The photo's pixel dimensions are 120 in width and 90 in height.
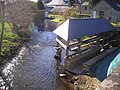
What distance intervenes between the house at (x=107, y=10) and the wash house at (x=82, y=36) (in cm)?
2231

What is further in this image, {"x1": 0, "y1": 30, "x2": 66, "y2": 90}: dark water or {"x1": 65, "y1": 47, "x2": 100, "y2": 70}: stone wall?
{"x1": 65, "y1": 47, "x2": 100, "y2": 70}: stone wall

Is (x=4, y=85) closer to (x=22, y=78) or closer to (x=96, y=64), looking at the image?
(x=22, y=78)

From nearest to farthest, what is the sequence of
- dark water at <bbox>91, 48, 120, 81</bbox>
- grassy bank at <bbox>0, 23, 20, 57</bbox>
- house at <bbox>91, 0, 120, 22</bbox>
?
1. dark water at <bbox>91, 48, 120, 81</bbox>
2. grassy bank at <bbox>0, 23, 20, 57</bbox>
3. house at <bbox>91, 0, 120, 22</bbox>

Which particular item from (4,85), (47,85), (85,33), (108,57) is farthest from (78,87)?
(108,57)

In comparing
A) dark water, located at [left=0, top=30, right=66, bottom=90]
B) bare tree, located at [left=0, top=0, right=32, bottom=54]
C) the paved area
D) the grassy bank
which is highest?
the paved area

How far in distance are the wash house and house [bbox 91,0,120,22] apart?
22.3 meters

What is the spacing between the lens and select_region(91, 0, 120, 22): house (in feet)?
175

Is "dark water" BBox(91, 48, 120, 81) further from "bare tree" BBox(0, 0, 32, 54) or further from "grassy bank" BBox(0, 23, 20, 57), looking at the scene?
"bare tree" BBox(0, 0, 32, 54)

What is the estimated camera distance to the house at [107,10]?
53219 mm

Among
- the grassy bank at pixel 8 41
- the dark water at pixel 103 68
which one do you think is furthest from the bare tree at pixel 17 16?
the dark water at pixel 103 68

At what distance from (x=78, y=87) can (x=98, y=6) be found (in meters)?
40.7

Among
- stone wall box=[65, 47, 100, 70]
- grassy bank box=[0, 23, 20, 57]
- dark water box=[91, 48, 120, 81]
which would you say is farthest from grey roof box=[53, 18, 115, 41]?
grassy bank box=[0, 23, 20, 57]

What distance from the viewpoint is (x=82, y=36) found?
2269 cm

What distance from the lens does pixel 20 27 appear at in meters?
39.2
